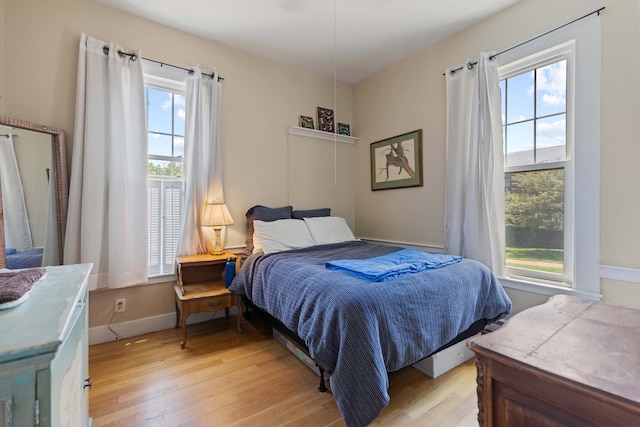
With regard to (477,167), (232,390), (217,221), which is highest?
(477,167)

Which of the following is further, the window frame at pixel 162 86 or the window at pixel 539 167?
the window frame at pixel 162 86

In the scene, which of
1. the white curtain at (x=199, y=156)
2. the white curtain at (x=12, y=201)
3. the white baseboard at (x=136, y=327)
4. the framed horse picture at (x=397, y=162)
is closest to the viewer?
the white curtain at (x=12, y=201)

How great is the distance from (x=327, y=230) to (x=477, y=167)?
1.57 metres

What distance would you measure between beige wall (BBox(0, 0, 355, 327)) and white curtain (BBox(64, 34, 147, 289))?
17 cm

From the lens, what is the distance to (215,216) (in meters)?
2.70

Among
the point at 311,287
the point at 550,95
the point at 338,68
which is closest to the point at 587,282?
the point at 550,95

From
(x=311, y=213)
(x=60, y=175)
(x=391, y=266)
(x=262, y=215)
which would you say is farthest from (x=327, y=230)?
(x=60, y=175)

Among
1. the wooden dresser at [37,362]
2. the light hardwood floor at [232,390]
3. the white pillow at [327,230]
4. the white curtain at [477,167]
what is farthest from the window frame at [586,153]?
the wooden dresser at [37,362]

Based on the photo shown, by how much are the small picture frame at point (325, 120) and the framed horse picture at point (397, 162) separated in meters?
0.61

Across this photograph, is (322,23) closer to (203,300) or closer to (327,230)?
(327,230)

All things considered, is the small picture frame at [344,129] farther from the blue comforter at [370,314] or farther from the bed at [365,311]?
the blue comforter at [370,314]

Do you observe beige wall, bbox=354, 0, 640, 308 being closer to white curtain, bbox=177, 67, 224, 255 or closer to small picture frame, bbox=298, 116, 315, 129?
small picture frame, bbox=298, 116, 315, 129

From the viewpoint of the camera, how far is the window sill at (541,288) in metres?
2.01

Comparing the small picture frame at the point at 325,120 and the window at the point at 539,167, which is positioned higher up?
the small picture frame at the point at 325,120
